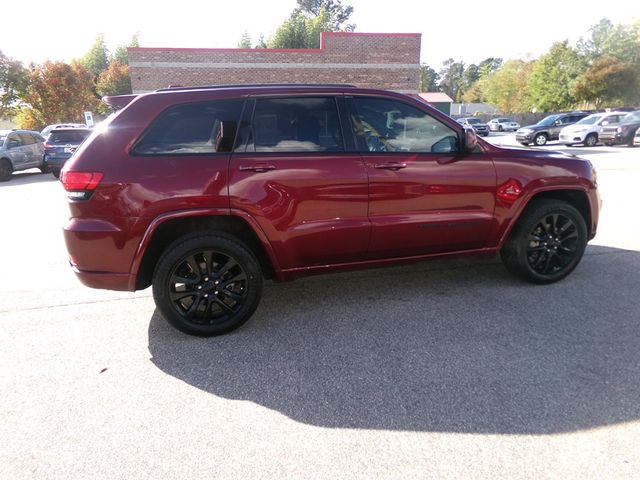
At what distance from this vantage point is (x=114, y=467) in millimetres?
2205

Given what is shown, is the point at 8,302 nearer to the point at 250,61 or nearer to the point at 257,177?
the point at 257,177

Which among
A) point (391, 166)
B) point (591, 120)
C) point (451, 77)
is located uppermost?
point (451, 77)

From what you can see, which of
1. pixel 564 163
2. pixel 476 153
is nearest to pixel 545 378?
pixel 476 153

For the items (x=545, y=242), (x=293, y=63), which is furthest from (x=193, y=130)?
(x=293, y=63)

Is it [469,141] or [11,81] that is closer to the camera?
[469,141]

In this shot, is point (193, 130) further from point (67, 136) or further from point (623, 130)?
point (623, 130)

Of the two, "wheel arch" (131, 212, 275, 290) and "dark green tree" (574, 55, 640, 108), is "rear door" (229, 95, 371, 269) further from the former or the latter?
"dark green tree" (574, 55, 640, 108)

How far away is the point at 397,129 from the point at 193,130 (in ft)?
5.56

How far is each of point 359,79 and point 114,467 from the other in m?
24.2

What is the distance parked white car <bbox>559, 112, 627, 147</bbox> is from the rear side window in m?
23.8

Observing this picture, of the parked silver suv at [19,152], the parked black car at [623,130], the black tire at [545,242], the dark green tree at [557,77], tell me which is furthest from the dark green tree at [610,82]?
the black tire at [545,242]

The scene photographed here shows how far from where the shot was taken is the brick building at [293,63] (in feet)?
76.1

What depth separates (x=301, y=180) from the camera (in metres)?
3.40

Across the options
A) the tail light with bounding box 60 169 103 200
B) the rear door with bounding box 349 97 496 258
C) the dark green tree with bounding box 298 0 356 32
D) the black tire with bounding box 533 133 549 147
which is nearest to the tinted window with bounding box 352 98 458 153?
the rear door with bounding box 349 97 496 258
